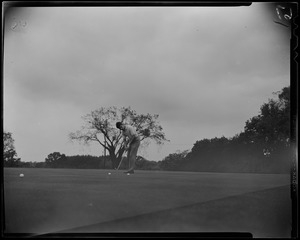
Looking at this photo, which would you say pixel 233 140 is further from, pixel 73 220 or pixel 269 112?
pixel 73 220

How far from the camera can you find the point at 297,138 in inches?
163

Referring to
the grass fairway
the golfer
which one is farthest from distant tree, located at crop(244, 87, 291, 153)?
the golfer

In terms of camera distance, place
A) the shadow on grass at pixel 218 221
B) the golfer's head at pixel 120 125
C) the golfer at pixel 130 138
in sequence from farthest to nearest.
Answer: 1. the golfer at pixel 130 138
2. the golfer's head at pixel 120 125
3. the shadow on grass at pixel 218 221

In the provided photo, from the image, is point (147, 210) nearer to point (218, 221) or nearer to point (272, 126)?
point (218, 221)

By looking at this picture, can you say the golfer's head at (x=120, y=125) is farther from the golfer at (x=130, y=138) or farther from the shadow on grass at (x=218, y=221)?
the shadow on grass at (x=218, y=221)

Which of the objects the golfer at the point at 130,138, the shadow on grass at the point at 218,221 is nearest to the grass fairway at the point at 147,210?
the shadow on grass at the point at 218,221

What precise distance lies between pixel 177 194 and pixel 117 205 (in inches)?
42.8

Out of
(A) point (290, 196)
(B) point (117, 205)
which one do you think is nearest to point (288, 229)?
(A) point (290, 196)

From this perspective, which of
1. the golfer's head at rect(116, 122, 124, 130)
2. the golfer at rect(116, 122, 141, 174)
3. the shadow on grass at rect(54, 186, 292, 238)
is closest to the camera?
the shadow on grass at rect(54, 186, 292, 238)

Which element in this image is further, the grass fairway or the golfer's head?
the golfer's head

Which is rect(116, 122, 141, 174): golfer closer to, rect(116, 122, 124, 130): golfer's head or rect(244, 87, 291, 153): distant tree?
rect(116, 122, 124, 130): golfer's head

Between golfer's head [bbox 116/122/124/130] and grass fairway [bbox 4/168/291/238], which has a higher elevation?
golfer's head [bbox 116/122/124/130]

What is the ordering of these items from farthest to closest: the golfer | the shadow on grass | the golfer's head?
the golfer → the golfer's head → the shadow on grass

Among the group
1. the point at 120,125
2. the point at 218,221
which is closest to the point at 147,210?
the point at 218,221
